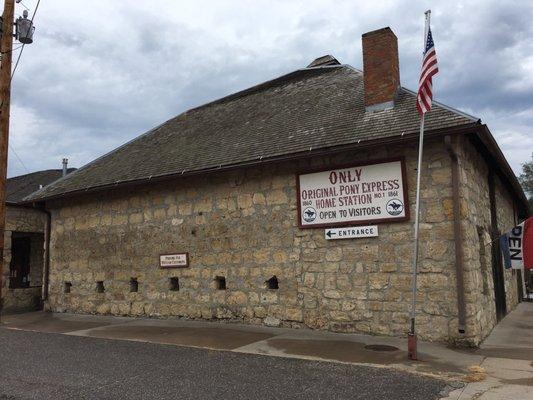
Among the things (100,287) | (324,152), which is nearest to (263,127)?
(324,152)

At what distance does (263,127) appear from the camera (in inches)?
466

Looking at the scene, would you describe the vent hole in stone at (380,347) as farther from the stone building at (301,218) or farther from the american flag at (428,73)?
the american flag at (428,73)

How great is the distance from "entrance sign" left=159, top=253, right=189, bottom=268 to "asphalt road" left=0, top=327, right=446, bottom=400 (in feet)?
10.7

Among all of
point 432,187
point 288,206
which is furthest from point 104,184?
point 432,187

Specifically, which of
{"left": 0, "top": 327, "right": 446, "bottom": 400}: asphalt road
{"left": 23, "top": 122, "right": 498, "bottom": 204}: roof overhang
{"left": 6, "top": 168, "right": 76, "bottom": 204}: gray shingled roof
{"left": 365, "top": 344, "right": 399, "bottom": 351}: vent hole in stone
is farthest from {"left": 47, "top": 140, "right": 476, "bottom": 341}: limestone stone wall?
{"left": 6, "top": 168, "right": 76, "bottom": 204}: gray shingled roof

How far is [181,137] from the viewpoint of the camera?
14.1 meters

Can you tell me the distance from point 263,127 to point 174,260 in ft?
12.8

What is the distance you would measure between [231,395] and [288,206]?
4.97 m

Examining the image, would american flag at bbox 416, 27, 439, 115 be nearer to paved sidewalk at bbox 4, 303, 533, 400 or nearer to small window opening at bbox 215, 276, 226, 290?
paved sidewalk at bbox 4, 303, 533, 400

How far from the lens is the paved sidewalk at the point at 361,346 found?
5961 mm

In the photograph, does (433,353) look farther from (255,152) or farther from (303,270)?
Result: (255,152)

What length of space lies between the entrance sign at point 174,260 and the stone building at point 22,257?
493 cm

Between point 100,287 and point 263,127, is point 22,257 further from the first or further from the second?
point 263,127

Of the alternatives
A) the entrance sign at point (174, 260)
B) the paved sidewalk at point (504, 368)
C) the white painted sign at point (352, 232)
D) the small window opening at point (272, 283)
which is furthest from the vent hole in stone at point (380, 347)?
the entrance sign at point (174, 260)
